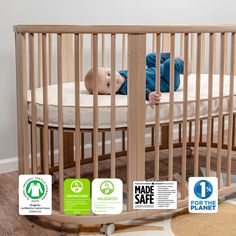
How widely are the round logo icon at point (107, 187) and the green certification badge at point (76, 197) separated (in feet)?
0.19

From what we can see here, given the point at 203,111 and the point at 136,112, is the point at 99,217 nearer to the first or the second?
the point at 136,112

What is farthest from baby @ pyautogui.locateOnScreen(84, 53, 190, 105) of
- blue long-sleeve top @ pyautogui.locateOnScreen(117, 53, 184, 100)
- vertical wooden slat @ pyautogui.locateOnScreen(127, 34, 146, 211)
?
vertical wooden slat @ pyautogui.locateOnScreen(127, 34, 146, 211)

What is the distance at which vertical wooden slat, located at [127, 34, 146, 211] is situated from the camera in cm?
142

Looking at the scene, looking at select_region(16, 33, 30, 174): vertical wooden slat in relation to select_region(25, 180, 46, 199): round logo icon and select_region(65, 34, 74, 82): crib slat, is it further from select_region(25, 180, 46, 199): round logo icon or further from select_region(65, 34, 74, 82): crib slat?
select_region(65, 34, 74, 82): crib slat

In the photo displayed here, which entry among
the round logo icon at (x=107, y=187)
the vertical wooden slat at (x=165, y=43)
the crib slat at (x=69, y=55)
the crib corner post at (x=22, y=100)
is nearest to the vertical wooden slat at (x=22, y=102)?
the crib corner post at (x=22, y=100)

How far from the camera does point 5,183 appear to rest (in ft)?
6.70

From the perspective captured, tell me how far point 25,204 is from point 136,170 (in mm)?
Result: 399

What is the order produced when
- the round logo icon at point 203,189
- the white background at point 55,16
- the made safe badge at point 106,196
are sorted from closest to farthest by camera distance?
the made safe badge at point 106,196 → the round logo icon at point 203,189 → the white background at point 55,16

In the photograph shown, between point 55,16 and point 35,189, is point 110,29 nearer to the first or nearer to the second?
point 35,189

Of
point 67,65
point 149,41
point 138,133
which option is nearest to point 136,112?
point 138,133

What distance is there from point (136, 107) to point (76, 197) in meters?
0.37

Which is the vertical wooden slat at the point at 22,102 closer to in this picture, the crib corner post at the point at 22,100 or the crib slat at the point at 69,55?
the crib corner post at the point at 22,100

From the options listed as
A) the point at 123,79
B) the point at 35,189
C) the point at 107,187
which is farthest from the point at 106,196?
the point at 123,79

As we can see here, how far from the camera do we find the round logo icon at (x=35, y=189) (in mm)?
1495
